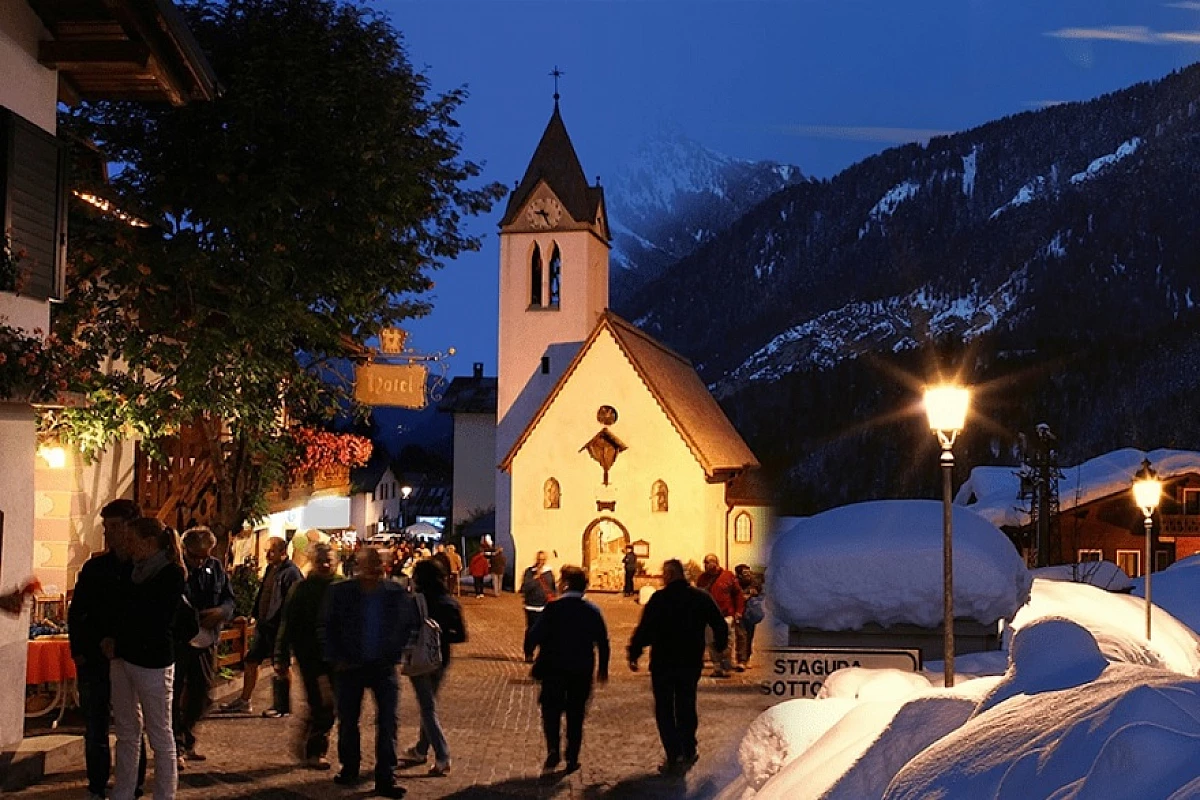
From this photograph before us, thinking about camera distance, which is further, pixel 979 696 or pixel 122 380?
pixel 122 380

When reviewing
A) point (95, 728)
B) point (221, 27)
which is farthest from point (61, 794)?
point (221, 27)

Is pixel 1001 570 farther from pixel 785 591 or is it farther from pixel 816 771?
pixel 816 771

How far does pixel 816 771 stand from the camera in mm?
6398

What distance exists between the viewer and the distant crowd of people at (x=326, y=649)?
8.25 meters

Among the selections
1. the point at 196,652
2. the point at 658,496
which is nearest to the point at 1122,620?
the point at 196,652

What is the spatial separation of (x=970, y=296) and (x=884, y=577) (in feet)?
358

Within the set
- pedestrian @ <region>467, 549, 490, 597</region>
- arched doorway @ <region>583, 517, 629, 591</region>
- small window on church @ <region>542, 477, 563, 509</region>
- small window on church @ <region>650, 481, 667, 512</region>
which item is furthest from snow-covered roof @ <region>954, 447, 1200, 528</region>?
pedestrian @ <region>467, 549, 490, 597</region>

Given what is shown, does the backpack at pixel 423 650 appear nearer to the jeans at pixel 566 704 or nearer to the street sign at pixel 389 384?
the jeans at pixel 566 704

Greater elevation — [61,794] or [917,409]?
[917,409]

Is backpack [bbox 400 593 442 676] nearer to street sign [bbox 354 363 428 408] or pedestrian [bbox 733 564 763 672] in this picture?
pedestrian [bbox 733 564 763 672]

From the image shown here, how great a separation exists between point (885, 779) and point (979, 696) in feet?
2.09

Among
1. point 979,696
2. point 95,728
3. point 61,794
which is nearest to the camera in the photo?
point 979,696

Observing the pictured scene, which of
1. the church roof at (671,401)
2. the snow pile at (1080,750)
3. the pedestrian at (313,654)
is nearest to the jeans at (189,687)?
the pedestrian at (313,654)

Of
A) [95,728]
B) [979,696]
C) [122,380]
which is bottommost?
[95,728]
